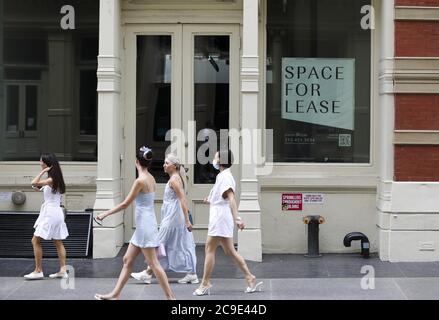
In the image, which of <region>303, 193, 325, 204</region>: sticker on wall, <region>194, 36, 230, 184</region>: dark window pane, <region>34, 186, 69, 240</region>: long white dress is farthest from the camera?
<region>194, 36, 230, 184</region>: dark window pane

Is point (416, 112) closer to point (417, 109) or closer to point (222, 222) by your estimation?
point (417, 109)

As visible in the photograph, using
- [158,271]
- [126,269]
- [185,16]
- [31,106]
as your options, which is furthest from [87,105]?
[158,271]

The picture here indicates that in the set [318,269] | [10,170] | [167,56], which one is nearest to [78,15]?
[167,56]

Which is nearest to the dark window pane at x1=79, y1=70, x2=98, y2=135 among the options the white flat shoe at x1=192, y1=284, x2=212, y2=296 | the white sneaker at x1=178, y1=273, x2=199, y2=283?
the white sneaker at x1=178, y1=273, x2=199, y2=283

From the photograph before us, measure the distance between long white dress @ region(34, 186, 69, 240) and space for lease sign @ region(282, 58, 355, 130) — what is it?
4136mm

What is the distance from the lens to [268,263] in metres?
11.6

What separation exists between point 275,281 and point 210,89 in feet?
12.4

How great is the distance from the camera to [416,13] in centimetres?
1164

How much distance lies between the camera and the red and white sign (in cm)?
1229

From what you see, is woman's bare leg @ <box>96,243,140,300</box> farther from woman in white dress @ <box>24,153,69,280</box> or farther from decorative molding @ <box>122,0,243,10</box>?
decorative molding @ <box>122,0,243,10</box>

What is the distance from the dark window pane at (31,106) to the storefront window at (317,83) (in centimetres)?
386

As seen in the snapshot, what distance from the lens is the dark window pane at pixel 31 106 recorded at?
12812mm

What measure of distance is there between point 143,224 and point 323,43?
535 cm

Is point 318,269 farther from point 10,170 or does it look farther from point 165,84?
point 10,170
